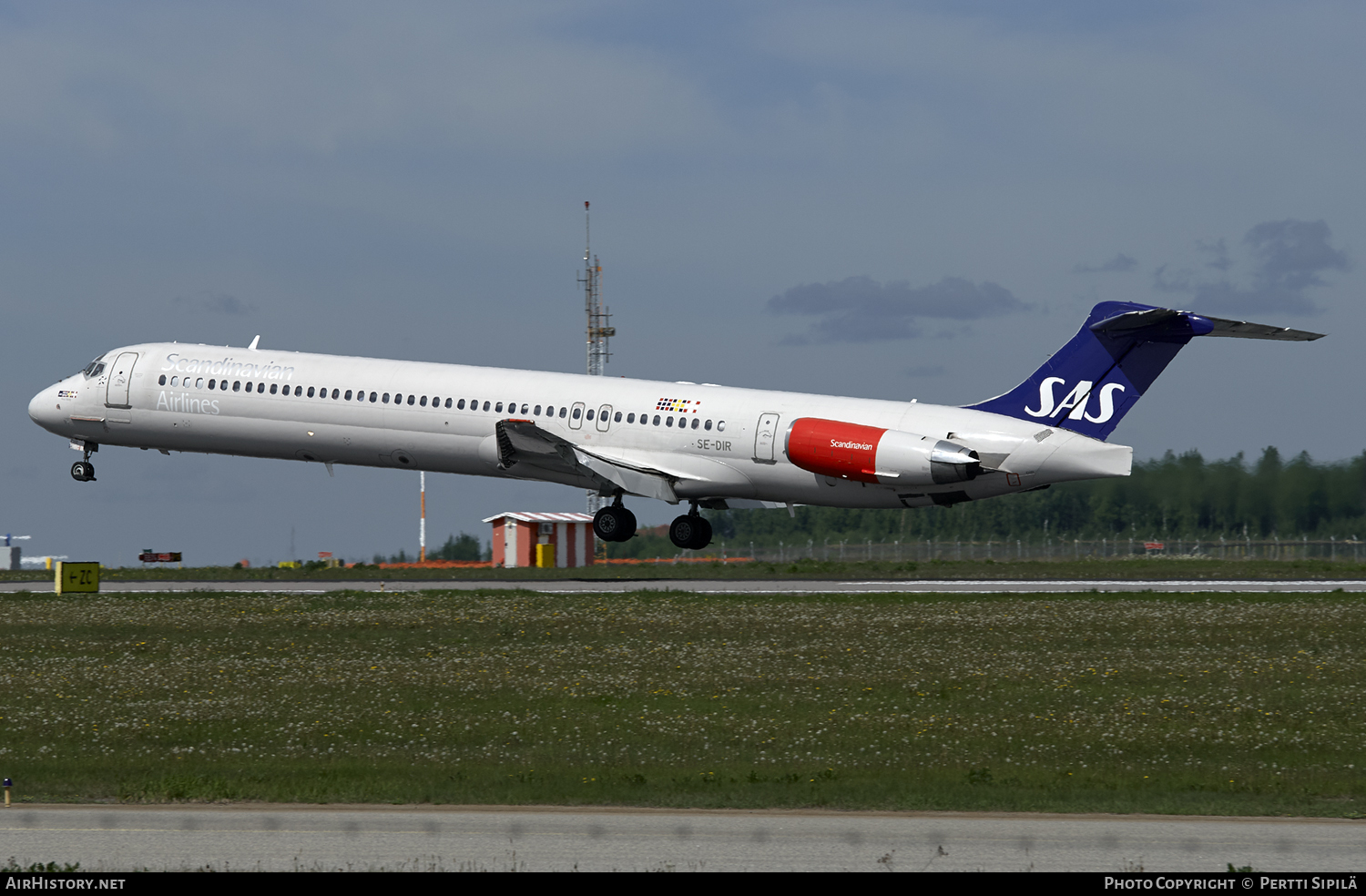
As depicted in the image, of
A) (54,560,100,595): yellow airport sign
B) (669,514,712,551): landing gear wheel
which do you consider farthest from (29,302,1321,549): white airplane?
(54,560,100,595): yellow airport sign

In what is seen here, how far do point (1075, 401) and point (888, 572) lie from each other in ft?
33.9

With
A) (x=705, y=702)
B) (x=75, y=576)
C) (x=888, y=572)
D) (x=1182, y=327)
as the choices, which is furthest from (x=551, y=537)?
(x=705, y=702)

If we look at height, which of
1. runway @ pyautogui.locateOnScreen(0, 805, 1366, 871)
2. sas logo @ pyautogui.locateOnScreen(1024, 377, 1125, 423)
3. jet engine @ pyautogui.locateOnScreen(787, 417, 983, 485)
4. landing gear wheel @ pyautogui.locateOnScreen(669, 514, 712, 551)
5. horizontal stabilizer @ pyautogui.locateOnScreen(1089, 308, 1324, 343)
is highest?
horizontal stabilizer @ pyautogui.locateOnScreen(1089, 308, 1324, 343)

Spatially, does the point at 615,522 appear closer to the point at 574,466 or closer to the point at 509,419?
the point at 574,466

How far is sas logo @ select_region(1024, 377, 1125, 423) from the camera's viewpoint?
3547 cm

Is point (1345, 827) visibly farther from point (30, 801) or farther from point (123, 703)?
point (123, 703)

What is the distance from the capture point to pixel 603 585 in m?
38.8

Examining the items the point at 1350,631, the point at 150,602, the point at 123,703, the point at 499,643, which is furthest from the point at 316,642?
the point at 1350,631

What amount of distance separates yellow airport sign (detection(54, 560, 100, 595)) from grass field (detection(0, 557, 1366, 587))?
5.94 metres

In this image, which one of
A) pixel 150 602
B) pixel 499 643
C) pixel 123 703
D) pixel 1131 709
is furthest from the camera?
pixel 150 602

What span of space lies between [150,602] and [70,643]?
5.35 metres

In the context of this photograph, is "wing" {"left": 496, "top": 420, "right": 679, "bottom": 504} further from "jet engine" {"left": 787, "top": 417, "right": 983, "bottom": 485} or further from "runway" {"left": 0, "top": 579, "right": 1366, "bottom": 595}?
"jet engine" {"left": 787, "top": 417, "right": 983, "bottom": 485}

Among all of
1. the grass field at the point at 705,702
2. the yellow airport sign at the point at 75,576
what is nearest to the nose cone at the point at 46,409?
the yellow airport sign at the point at 75,576

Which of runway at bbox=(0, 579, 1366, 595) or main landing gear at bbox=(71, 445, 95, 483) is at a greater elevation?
main landing gear at bbox=(71, 445, 95, 483)
